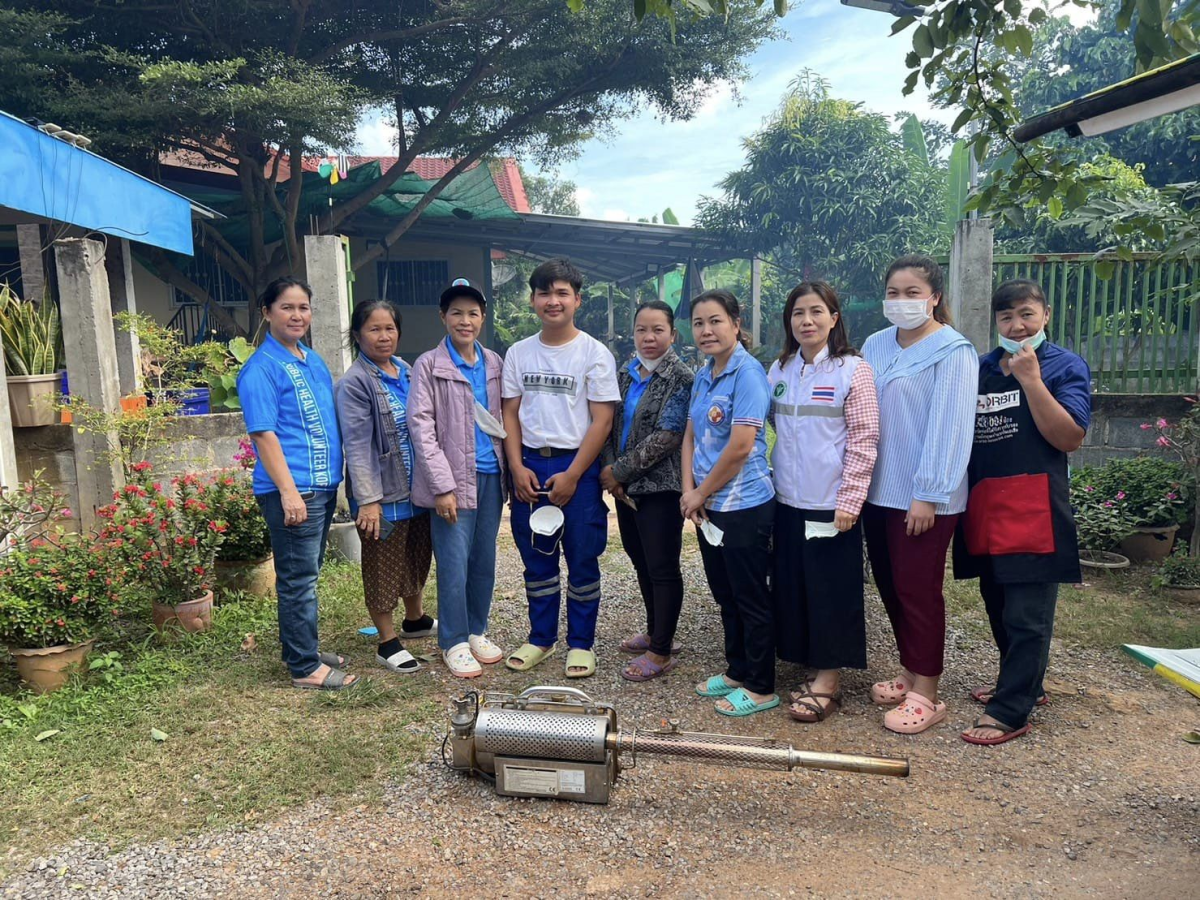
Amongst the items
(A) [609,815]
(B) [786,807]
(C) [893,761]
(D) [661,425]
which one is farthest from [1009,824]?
(D) [661,425]

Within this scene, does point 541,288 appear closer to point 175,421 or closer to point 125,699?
point 125,699

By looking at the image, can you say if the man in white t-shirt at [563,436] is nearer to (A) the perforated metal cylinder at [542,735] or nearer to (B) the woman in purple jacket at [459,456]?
(B) the woman in purple jacket at [459,456]

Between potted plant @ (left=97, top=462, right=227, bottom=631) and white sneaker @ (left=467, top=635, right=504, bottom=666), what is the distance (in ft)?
4.83

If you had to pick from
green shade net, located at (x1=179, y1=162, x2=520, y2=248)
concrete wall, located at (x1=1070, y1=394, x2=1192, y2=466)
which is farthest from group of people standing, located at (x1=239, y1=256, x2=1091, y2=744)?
green shade net, located at (x1=179, y1=162, x2=520, y2=248)

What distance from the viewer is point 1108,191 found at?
369 centimetres

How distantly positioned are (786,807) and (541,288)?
2257 mm

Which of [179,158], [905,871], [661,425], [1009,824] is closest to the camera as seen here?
[905,871]

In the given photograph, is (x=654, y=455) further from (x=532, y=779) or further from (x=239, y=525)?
(x=239, y=525)

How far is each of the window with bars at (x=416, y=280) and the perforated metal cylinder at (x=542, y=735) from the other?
42.4 feet

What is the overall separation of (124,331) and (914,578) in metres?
5.78

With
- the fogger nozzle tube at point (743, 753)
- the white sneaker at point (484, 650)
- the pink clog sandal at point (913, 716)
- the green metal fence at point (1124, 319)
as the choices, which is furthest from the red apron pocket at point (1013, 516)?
the green metal fence at point (1124, 319)

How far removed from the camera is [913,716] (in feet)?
10.8

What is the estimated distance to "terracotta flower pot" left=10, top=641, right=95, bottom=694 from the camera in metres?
3.67

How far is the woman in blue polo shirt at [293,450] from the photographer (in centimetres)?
345
